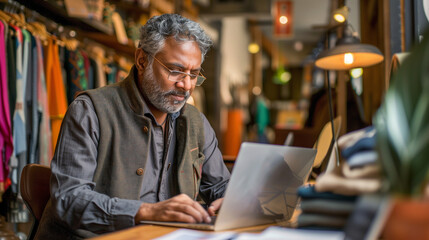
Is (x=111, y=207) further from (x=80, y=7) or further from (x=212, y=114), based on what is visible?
(x=212, y=114)

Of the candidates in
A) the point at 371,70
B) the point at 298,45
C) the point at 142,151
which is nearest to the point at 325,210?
the point at 142,151

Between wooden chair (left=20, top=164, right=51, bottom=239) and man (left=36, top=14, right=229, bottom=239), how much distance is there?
0.07 metres

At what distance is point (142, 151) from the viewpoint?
1.59 metres

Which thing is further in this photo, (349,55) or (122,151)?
(349,55)

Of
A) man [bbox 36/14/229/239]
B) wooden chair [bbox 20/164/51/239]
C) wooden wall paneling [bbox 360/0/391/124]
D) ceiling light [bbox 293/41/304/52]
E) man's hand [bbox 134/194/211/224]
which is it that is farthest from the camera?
ceiling light [bbox 293/41/304/52]

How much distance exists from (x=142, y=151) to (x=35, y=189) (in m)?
0.41

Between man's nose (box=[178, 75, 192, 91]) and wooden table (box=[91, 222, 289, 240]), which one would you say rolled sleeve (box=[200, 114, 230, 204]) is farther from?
wooden table (box=[91, 222, 289, 240])

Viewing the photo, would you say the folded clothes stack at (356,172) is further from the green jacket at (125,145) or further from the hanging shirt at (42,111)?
the hanging shirt at (42,111)

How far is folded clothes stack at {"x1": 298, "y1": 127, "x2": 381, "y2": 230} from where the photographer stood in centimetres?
75

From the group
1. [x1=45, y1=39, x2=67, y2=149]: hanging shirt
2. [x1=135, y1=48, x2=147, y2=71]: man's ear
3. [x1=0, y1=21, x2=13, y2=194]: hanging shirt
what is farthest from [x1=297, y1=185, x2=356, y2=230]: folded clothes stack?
[x1=45, y1=39, x2=67, y2=149]: hanging shirt

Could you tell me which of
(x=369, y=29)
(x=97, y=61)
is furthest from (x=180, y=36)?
(x=369, y=29)

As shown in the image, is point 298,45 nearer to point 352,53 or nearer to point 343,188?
point 352,53

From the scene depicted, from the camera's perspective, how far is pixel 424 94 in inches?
24.9

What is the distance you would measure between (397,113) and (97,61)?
3.49 meters
